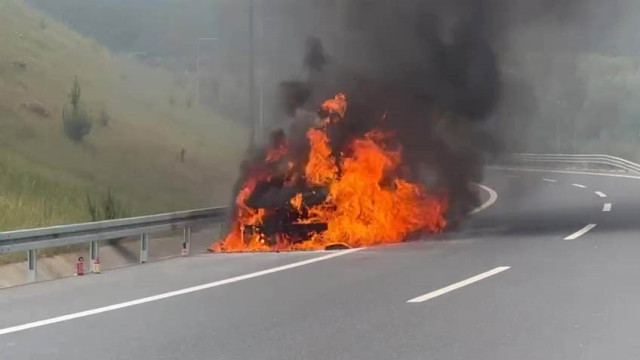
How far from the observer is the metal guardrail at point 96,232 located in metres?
10.8

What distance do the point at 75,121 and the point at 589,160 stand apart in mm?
24892

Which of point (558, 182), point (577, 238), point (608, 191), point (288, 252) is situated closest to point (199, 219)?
point (288, 252)

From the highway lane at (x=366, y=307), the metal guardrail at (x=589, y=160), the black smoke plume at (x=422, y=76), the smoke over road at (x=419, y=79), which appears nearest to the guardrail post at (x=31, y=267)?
the highway lane at (x=366, y=307)

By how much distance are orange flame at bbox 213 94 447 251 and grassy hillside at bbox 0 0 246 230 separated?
4.24 meters

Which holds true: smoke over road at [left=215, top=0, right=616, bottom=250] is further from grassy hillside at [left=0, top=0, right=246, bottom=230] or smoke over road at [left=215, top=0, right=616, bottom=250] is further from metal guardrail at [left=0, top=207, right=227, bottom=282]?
grassy hillside at [left=0, top=0, right=246, bottom=230]

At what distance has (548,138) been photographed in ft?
175

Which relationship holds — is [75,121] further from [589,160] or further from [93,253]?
[589,160]

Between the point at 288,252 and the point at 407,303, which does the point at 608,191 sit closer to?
the point at 288,252

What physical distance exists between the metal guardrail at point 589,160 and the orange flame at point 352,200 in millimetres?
23532

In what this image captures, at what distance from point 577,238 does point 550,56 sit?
10277mm

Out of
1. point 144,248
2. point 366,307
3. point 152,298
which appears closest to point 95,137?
point 144,248

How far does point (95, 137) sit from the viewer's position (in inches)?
1142

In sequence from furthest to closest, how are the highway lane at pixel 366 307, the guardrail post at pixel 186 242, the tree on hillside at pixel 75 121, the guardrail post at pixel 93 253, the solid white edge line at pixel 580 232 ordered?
the tree on hillside at pixel 75 121 < the solid white edge line at pixel 580 232 < the guardrail post at pixel 186 242 < the guardrail post at pixel 93 253 < the highway lane at pixel 366 307

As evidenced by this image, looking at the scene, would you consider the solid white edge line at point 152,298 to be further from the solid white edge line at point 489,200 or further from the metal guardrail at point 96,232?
the solid white edge line at point 489,200
